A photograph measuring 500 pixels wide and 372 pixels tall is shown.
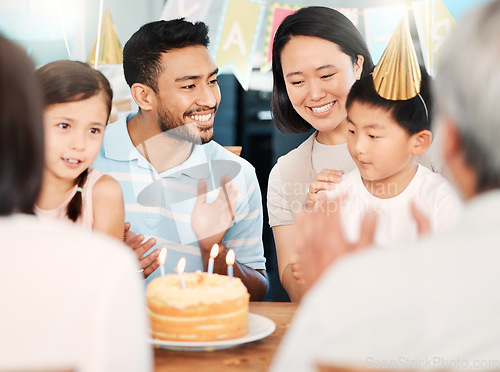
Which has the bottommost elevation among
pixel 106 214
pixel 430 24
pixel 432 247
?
pixel 106 214

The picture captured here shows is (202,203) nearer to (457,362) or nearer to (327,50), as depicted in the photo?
(327,50)

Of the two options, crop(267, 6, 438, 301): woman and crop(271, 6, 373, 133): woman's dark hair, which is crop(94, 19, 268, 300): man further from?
crop(271, 6, 373, 133): woman's dark hair

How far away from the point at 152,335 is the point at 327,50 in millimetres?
1475

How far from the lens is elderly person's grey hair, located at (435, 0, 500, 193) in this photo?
0.84m

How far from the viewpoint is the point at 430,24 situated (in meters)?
2.58

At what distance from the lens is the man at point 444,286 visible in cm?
81

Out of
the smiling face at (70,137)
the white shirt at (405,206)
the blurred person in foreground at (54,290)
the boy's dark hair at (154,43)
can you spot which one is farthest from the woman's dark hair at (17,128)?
the boy's dark hair at (154,43)

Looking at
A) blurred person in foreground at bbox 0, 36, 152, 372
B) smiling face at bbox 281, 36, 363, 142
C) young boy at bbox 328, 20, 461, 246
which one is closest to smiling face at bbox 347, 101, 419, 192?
young boy at bbox 328, 20, 461, 246

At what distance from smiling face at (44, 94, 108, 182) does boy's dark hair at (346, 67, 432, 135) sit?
0.92 meters

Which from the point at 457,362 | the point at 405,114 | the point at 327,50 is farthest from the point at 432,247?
the point at 327,50

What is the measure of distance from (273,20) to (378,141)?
89 centimetres

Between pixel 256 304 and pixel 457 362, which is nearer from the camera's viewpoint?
pixel 457 362

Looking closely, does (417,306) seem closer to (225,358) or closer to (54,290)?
(54,290)

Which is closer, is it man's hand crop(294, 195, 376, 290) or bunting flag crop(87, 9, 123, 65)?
man's hand crop(294, 195, 376, 290)
